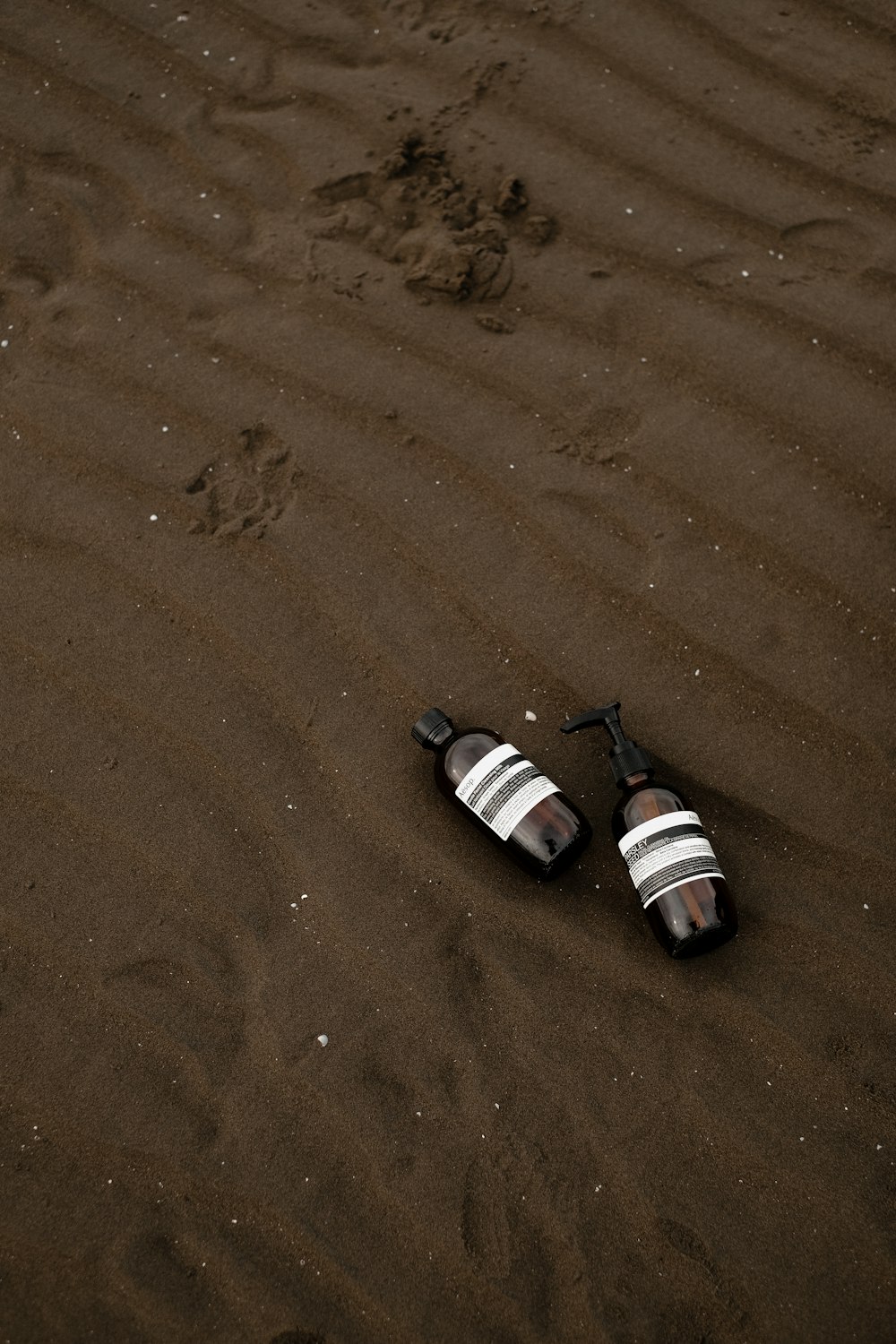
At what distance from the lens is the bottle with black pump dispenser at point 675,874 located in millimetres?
2127

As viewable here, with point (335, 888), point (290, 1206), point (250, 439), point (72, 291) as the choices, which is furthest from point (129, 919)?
point (72, 291)

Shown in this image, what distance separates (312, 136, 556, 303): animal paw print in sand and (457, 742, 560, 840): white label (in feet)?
5.06

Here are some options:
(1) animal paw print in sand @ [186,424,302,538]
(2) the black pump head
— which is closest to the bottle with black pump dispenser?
(2) the black pump head

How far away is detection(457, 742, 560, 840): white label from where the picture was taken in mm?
2178

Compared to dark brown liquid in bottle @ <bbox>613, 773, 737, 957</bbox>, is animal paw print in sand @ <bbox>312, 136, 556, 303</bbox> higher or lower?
higher

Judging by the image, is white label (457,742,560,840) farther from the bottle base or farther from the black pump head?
the bottle base

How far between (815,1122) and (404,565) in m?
1.81

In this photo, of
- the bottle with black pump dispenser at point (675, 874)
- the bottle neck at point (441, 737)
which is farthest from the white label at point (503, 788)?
the bottle with black pump dispenser at point (675, 874)

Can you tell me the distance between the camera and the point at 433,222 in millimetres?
2867

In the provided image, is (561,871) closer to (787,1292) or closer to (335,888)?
(335,888)

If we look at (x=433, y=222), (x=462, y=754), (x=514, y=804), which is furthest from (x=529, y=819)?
(x=433, y=222)

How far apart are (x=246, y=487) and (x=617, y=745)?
1.34 meters

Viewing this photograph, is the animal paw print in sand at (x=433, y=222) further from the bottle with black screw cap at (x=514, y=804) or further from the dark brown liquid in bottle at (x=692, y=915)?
the dark brown liquid in bottle at (x=692, y=915)

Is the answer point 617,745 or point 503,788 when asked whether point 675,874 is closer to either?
point 617,745
